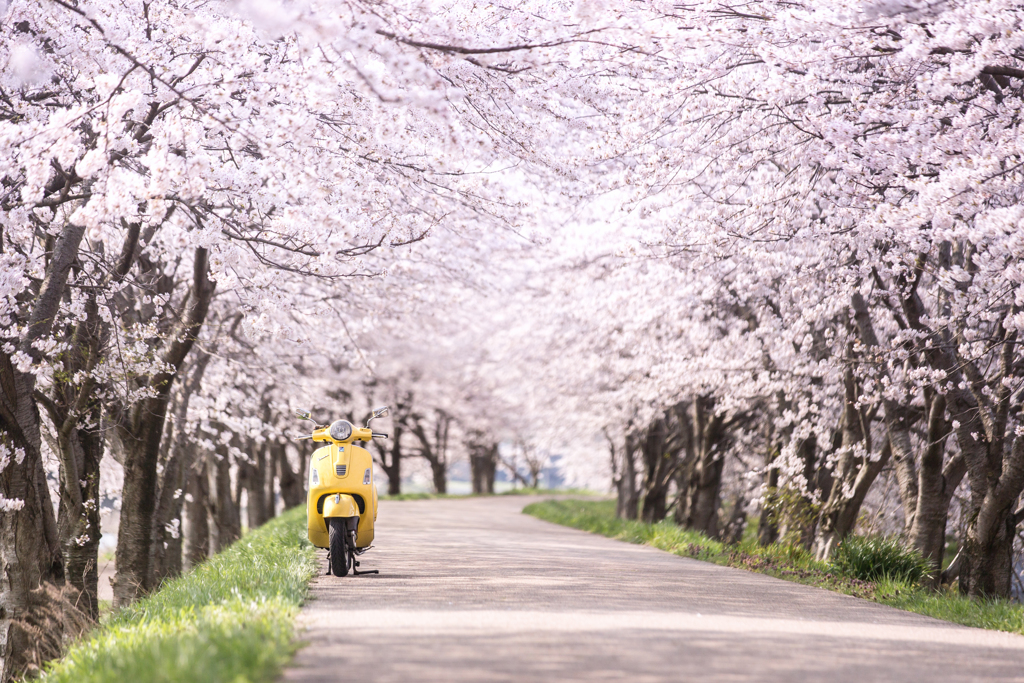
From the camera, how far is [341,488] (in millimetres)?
8305

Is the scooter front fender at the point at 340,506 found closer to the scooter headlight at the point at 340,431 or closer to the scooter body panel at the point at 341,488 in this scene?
the scooter body panel at the point at 341,488

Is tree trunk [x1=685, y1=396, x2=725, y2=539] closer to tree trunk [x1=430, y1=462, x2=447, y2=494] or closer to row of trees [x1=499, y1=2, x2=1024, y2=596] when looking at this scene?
row of trees [x1=499, y1=2, x2=1024, y2=596]

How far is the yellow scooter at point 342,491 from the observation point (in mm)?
8125

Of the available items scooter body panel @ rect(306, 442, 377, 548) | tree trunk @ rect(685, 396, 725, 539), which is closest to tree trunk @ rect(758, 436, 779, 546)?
tree trunk @ rect(685, 396, 725, 539)

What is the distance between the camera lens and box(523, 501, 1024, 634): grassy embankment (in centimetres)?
721

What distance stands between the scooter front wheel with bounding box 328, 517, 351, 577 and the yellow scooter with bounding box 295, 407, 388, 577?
0.12 feet

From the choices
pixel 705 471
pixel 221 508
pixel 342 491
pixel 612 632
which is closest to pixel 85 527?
pixel 342 491

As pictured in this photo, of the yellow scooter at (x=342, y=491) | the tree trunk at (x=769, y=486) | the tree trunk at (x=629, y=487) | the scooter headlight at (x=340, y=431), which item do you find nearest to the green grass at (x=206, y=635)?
the yellow scooter at (x=342, y=491)

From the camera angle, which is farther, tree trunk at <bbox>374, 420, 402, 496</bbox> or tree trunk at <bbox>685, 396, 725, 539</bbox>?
tree trunk at <bbox>374, 420, 402, 496</bbox>

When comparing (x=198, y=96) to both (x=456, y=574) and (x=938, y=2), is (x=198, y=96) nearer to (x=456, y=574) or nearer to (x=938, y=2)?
(x=456, y=574)

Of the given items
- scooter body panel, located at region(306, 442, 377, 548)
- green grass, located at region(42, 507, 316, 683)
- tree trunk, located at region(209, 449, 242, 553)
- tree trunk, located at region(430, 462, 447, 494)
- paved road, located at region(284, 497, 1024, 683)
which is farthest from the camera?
tree trunk, located at region(430, 462, 447, 494)

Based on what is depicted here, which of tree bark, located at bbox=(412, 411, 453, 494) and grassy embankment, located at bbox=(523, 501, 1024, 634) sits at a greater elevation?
tree bark, located at bbox=(412, 411, 453, 494)

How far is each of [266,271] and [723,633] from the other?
6784 mm

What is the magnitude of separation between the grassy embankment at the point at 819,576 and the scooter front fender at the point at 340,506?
4.59m
